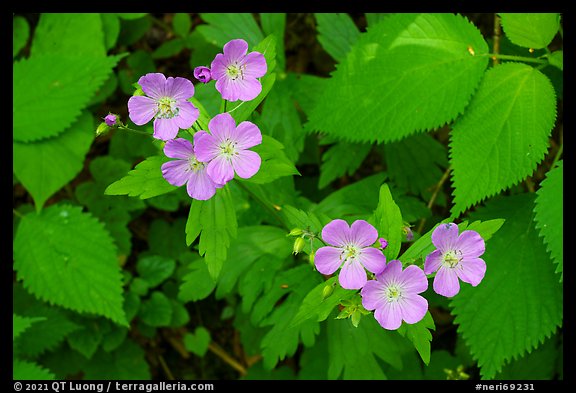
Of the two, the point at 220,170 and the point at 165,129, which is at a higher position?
the point at 165,129

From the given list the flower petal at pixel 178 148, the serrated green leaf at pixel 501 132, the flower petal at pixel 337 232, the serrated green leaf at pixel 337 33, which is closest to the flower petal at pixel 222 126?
the flower petal at pixel 178 148

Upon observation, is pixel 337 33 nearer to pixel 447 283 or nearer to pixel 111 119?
pixel 111 119

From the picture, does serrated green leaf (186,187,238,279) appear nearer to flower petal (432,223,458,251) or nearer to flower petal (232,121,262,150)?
flower petal (232,121,262,150)

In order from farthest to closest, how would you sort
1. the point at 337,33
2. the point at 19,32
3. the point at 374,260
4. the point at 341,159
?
the point at 19,32, the point at 337,33, the point at 341,159, the point at 374,260

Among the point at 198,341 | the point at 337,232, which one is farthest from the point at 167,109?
the point at 198,341
